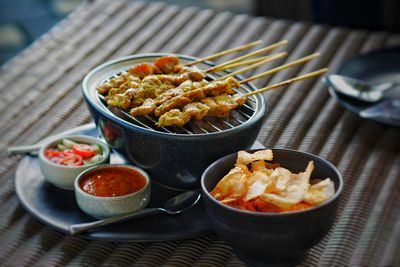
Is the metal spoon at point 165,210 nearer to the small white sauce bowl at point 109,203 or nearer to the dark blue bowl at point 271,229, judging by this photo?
the small white sauce bowl at point 109,203

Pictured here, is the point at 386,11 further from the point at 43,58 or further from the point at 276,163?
the point at 276,163

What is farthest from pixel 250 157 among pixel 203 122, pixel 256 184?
pixel 203 122

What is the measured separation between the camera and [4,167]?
1656 mm

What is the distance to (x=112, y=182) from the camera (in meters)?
1.44

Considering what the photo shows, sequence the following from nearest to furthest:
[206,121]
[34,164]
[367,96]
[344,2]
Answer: [206,121]
[34,164]
[367,96]
[344,2]

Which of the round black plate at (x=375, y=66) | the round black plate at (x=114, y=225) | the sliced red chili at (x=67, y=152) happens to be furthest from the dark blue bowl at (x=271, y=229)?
the round black plate at (x=375, y=66)

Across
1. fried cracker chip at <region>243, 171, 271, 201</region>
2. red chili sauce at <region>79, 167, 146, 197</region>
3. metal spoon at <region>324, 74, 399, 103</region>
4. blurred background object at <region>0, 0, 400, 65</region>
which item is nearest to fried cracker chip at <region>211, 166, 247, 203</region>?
fried cracker chip at <region>243, 171, 271, 201</region>

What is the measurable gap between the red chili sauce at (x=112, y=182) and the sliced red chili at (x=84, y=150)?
10cm

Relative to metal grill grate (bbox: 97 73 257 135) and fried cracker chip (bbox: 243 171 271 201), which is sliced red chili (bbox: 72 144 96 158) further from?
fried cracker chip (bbox: 243 171 271 201)

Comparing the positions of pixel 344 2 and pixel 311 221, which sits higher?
pixel 311 221

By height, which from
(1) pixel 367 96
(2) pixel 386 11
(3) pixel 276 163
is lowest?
(2) pixel 386 11

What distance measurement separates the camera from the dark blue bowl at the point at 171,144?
1.39 meters

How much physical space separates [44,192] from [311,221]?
0.60 m

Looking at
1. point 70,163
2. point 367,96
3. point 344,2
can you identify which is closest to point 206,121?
point 70,163
